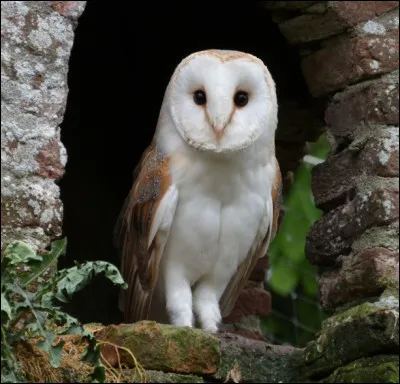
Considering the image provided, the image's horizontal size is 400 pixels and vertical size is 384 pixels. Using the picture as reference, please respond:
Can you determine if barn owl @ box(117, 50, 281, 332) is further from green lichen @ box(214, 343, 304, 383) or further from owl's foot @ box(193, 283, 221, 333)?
green lichen @ box(214, 343, 304, 383)

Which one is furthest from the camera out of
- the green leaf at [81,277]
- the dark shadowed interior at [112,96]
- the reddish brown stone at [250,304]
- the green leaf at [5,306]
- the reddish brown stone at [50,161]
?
the reddish brown stone at [250,304]

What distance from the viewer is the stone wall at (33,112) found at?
3119mm

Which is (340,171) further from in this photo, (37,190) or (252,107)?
(37,190)

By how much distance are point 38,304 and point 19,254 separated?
131 mm

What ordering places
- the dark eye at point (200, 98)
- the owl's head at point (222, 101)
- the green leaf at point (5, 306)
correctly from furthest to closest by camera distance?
the dark eye at point (200, 98), the owl's head at point (222, 101), the green leaf at point (5, 306)

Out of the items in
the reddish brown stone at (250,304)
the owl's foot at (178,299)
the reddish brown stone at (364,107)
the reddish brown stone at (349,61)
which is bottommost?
the reddish brown stone at (250,304)

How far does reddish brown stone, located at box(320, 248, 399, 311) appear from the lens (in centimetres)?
346

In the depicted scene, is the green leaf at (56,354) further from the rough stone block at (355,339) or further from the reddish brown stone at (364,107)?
the reddish brown stone at (364,107)

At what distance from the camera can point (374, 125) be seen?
3699mm

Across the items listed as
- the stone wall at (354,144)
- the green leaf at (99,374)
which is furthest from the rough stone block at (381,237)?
the green leaf at (99,374)

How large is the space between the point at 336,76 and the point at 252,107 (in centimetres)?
30

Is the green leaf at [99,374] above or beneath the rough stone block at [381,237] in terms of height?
beneath

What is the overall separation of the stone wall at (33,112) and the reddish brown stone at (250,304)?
1834mm

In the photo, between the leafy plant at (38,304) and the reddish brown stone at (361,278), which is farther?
the reddish brown stone at (361,278)
